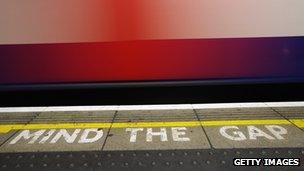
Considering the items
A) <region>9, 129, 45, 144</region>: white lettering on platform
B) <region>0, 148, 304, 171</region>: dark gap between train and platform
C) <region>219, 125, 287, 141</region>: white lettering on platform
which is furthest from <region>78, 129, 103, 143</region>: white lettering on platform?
<region>219, 125, 287, 141</region>: white lettering on platform

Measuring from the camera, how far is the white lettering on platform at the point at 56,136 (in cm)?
330

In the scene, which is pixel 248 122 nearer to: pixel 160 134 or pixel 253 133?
pixel 253 133

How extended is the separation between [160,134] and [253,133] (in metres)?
1.11

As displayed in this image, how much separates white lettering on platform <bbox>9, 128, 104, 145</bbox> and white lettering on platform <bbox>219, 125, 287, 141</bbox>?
60.1 inches

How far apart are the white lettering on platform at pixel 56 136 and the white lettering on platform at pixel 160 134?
0.40 meters

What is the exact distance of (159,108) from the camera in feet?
14.6

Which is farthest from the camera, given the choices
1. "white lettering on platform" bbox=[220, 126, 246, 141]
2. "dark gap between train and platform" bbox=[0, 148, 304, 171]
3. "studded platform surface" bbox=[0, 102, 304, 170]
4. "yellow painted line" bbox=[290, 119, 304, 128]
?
"yellow painted line" bbox=[290, 119, 304, 128]

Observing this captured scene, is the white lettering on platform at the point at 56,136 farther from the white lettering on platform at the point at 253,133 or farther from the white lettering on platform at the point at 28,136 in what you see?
the white lettering on platform at the point at 253,133

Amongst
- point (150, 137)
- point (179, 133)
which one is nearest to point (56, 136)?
point (150, 137)

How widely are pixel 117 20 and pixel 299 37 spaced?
812 mm

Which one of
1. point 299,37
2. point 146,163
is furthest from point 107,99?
point 146,163

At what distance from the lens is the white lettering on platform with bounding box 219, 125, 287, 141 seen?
10.8 ft

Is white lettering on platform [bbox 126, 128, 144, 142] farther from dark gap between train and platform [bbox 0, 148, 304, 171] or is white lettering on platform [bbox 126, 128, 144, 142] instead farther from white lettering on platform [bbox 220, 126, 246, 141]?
white lettering on platform [bbox 220, 126, 246, 141]

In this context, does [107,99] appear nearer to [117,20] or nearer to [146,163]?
[117,20]
